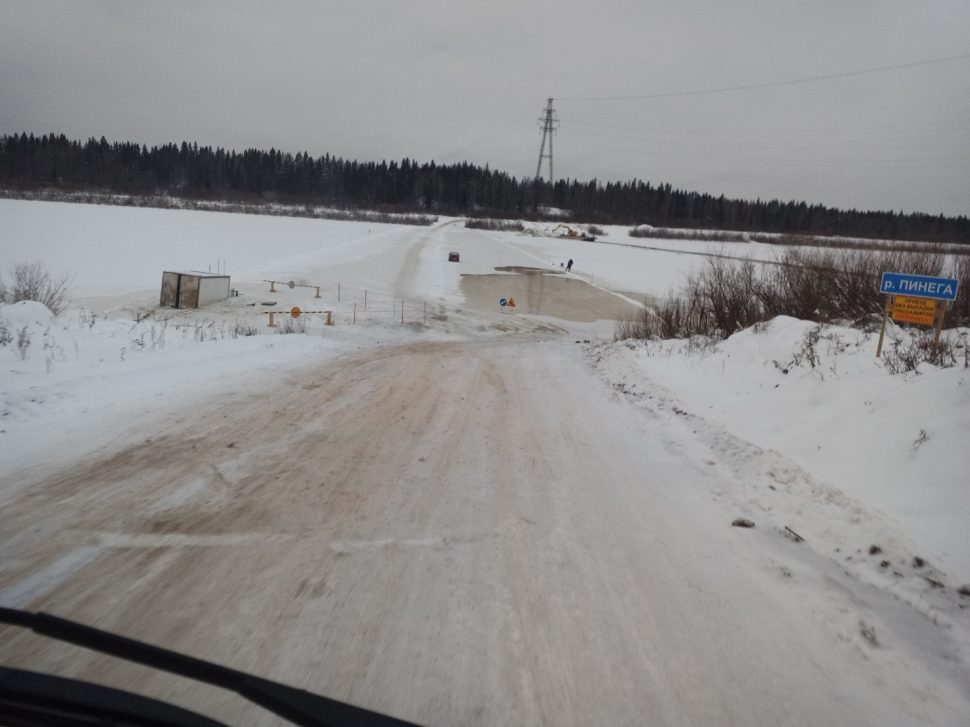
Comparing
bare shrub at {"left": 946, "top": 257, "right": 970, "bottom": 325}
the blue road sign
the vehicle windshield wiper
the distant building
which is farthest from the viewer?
the distant building

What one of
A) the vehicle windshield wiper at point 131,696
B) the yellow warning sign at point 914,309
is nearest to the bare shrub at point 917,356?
the yellow warning sign at point 914,309

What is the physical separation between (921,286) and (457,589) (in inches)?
291

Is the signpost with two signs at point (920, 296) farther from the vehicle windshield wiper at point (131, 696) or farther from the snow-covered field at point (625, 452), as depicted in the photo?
the vehicle windshield wiper at point (131, 696)

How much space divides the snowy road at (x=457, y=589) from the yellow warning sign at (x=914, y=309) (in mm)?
4003

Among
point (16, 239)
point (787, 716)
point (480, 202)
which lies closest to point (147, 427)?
point (787, 716)

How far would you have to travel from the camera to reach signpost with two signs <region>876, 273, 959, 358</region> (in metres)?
7.35

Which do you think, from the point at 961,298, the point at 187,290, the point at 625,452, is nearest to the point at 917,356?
the point at 625,452

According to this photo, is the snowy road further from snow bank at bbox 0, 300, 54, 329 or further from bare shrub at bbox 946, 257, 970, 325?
bare shrub at bbox 946, 257, 970, 325

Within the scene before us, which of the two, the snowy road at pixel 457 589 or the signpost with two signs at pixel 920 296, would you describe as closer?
the snowy road at pixel 457 589

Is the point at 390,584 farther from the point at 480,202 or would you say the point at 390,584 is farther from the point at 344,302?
the point at 480,202

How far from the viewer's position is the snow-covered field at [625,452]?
3.40m

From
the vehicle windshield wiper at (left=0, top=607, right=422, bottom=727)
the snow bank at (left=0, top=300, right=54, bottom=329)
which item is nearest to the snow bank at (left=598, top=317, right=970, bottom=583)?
the vehicle windshield wiper at (left=0, top=607, right=422, bottom=727)

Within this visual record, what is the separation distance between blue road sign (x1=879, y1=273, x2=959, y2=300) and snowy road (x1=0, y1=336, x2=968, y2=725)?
3.94 m

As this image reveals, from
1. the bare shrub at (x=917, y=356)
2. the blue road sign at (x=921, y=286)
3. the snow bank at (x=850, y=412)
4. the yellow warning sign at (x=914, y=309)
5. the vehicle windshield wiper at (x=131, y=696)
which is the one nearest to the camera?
the vehicle windshield wiper at (x=131, y=696)
